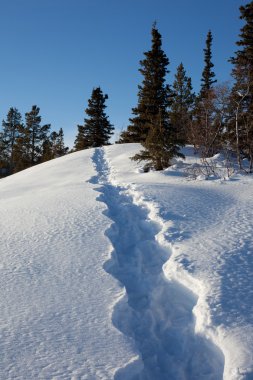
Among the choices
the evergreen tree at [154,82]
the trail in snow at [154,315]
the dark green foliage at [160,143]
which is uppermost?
the evergreen tree at [154,82]

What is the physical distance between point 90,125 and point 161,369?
3326cm

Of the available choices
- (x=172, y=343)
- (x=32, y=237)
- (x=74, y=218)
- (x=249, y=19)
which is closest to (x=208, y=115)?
(x=249, y=19)

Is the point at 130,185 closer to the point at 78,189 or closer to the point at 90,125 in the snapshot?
the point at 78,189

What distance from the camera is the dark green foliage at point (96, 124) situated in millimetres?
35750

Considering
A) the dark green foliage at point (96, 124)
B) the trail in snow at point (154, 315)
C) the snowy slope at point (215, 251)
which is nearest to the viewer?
the trail in snow at point (154, 315)

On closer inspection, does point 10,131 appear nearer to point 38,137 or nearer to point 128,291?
point 38,137

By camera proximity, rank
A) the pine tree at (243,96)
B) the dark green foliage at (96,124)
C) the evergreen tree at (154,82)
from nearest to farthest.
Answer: the pine tree at (243,96) → the evergreen tree at (154,82) → the dark green foliage at (96,124)

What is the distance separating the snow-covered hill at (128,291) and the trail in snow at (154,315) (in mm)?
16

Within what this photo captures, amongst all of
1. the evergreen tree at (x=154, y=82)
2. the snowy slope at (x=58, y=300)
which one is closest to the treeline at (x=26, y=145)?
the evergreen tree at (x=154, y=82)

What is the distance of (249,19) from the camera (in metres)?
20.0

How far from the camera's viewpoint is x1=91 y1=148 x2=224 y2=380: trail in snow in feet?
13.1

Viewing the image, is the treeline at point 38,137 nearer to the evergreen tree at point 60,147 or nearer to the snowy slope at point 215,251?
the evergreen tree at point 60,147

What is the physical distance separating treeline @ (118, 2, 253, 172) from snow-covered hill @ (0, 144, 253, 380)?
6.95 m

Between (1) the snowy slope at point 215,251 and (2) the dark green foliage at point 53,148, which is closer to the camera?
(1) the snowy slope at point 215,251
